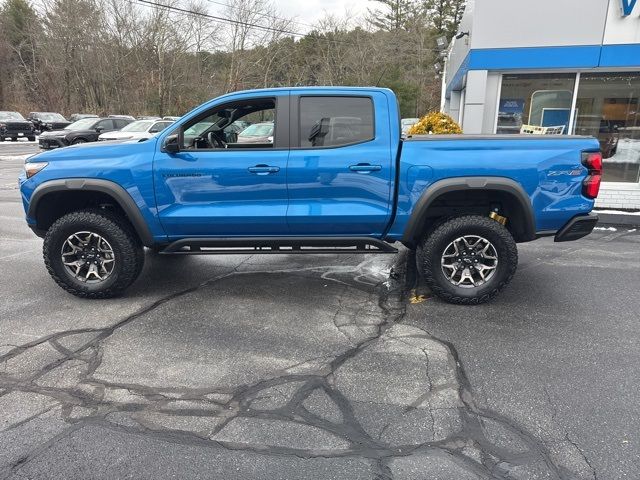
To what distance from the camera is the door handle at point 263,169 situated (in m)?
4.23

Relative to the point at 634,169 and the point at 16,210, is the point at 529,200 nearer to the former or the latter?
the point at 634,169

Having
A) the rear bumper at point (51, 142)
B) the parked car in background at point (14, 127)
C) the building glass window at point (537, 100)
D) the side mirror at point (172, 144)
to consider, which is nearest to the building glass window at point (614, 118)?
the building glass window at point (537, 100)

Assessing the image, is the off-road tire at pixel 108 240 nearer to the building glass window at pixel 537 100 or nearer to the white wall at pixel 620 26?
the building glass window at pixel 537 100

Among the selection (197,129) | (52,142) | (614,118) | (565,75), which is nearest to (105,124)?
(52,142)

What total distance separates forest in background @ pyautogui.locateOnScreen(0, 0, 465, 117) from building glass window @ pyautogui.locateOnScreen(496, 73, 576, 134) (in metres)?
29.5

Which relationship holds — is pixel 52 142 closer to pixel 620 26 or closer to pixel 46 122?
pixel 46 122

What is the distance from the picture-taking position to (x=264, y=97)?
4.46m

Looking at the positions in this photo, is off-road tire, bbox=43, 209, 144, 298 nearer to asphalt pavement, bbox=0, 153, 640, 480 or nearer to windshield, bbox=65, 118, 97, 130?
asphalt pavement, bbox=0, 153, 640, 480

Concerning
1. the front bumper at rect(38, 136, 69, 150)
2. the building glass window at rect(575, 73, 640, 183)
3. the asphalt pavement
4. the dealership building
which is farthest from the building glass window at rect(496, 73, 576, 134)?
the front bumper at rect(38, 136, 69, 150)

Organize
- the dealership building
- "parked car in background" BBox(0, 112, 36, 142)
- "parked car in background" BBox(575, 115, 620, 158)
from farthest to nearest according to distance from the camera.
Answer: "parked car in background" BBox(0, 112, 36, 142), "parked car in background" BBox(575, 115, 620, 158), the dealership building

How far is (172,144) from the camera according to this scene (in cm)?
421

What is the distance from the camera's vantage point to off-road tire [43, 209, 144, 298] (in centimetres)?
443

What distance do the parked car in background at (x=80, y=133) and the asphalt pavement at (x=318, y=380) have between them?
16.0 m

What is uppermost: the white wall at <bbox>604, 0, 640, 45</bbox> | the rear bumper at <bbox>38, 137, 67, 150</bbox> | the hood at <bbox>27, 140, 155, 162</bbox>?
the white wall at <bbox>604, 0, 640, 45</bbox>
